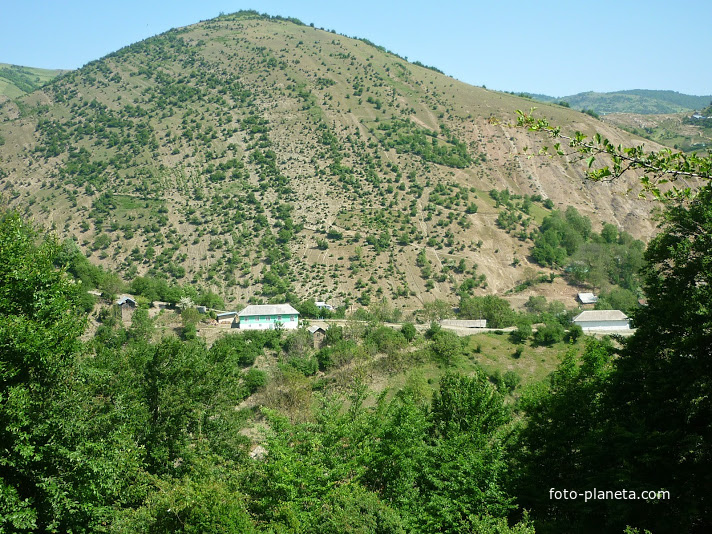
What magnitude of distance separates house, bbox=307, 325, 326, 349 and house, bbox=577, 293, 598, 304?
45.4 m

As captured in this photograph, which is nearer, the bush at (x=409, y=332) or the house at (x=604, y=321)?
the bush at (x=409, y=332)

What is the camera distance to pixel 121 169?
114 metres

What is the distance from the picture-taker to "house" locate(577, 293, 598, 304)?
81062 mm

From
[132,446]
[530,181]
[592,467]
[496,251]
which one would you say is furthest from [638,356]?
[530,181]

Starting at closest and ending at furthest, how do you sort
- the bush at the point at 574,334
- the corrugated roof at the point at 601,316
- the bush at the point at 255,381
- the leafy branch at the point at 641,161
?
the leafy branch at the point at 641,161
the bush at the point at 255,381
the bush at the point at 574,334
the corrugated roof at the point at 601,316

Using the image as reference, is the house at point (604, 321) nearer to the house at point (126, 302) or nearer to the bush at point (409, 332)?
the bush at point (409, 332)

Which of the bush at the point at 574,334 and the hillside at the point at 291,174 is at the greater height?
the hillside at the point at 291,174

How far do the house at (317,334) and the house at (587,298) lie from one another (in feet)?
149

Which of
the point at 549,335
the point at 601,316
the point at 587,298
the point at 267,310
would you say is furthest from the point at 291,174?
the point at 549,335

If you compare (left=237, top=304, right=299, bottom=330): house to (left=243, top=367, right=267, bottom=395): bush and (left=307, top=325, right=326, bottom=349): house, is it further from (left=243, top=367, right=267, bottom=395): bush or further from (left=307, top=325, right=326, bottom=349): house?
(left=243, top=367, right=267, bottom=395): bush

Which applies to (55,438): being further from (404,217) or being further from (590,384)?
(404,217)

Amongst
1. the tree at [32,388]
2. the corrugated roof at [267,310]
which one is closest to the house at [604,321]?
the corrugated roof at [267,310]

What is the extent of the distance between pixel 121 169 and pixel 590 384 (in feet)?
384

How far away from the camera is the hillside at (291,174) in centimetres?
8800
